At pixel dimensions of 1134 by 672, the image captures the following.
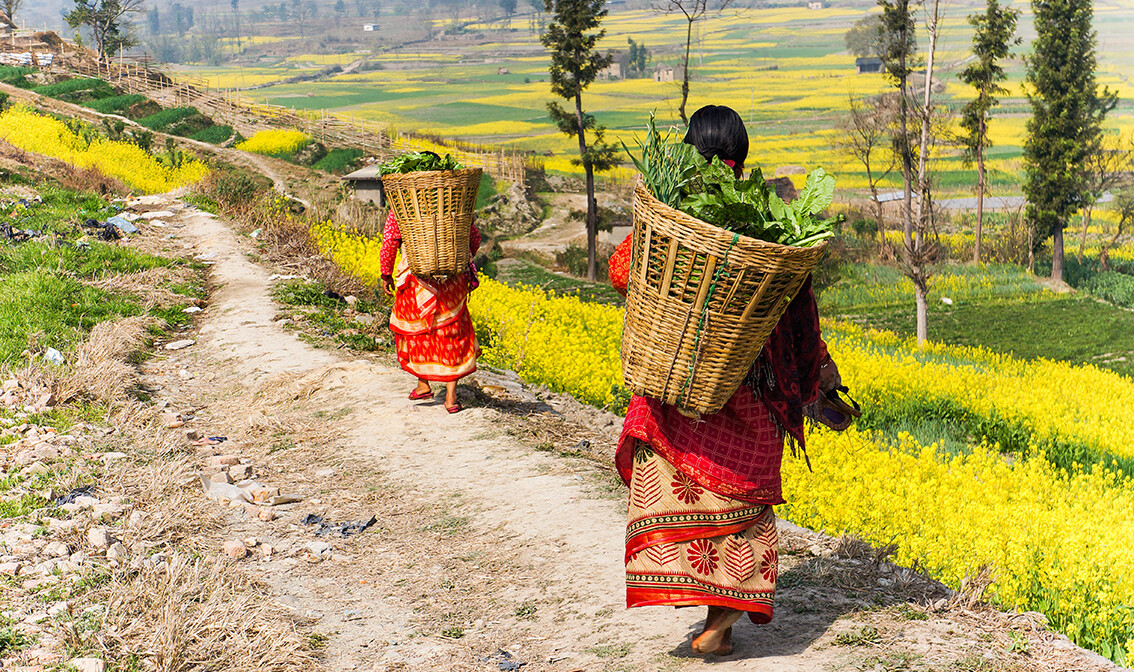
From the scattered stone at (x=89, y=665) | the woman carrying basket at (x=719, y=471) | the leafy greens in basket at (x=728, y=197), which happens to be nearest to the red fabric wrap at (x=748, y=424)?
the woman carrying basket at (x=719, y=471)

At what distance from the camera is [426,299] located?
22.6 ft

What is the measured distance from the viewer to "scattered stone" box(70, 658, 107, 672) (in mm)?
3250

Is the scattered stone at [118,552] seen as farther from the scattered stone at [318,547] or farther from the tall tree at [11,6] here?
the tall tree at [11,6]

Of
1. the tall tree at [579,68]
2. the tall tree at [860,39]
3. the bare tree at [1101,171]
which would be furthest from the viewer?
the tall tree at [860,39]

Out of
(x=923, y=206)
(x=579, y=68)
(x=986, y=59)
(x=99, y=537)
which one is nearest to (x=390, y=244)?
(x=99, y=537)

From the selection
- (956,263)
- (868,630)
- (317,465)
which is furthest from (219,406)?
(956,263)

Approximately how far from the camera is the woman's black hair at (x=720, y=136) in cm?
310

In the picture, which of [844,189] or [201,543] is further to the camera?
[844,189]

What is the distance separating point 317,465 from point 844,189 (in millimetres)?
51634

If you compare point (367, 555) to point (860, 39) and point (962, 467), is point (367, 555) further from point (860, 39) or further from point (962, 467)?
point (860, 39)

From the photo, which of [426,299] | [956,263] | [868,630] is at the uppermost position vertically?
[426,299]

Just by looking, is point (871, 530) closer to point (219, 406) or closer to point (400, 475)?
point (400, 475)

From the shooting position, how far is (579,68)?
3475 cm

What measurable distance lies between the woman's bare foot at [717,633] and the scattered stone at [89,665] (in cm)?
208
